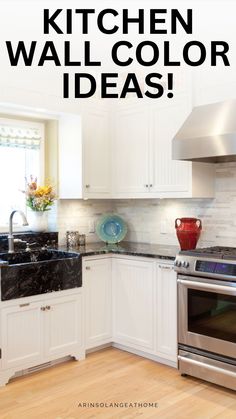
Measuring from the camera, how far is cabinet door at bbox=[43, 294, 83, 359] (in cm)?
330

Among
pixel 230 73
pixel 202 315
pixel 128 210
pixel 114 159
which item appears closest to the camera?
pixel 202 315

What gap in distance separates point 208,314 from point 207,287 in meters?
0.21

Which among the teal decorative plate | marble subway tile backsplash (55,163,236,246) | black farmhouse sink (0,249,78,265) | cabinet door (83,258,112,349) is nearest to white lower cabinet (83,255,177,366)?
cabinet door (83,258,112,349)

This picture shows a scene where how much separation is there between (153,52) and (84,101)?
2.54ft

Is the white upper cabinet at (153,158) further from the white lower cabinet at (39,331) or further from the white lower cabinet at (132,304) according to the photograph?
the white lower cabinet at (39,331)

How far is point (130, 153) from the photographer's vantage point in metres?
4.02

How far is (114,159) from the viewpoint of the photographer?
4.17m

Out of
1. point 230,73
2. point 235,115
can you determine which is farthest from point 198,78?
point 235,115

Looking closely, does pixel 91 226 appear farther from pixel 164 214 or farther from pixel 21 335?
pixel 21 335

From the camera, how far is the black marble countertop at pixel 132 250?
3.44 m

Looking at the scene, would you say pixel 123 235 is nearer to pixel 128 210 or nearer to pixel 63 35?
pixel 128 210

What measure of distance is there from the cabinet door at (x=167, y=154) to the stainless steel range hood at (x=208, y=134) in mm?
183

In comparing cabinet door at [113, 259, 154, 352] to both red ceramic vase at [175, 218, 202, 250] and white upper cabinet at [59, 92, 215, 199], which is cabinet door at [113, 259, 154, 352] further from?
white upper cabinet at [59, 92, 215, 199]

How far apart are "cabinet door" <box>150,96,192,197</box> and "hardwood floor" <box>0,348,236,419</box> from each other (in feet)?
4.84
